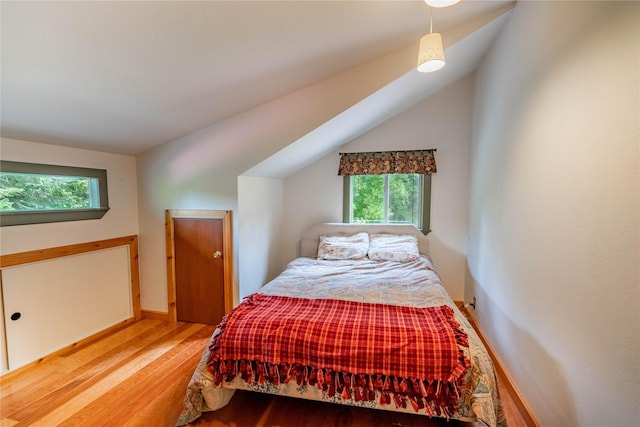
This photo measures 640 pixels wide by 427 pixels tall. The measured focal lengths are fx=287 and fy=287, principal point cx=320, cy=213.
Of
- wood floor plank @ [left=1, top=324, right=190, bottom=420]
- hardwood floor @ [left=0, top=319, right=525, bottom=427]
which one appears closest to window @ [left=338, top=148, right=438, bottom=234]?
hardwood floor @ [left=0, top=319, right=525, bottom=427]

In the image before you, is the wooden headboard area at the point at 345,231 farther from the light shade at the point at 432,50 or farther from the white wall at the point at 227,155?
the light shade at the point at 432,50

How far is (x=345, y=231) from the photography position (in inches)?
149

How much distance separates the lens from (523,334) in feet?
6.23

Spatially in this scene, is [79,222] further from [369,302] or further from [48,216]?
[369,302]

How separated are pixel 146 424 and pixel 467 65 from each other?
408 cm

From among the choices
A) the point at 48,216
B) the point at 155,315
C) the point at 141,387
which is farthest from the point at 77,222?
the point at 141,387

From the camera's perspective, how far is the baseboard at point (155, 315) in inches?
130

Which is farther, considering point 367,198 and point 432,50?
point 367,198

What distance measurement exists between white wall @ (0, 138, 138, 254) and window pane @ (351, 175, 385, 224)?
2.67 metres

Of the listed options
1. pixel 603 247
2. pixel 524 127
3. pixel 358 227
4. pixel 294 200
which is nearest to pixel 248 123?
pixel 294 200

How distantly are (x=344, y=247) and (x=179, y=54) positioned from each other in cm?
248

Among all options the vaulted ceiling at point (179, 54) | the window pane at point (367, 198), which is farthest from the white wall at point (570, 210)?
the window pane at point (367, 198)

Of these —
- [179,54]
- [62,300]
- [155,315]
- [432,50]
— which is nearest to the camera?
[432,50]

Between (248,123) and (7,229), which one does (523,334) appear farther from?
(7,229)
